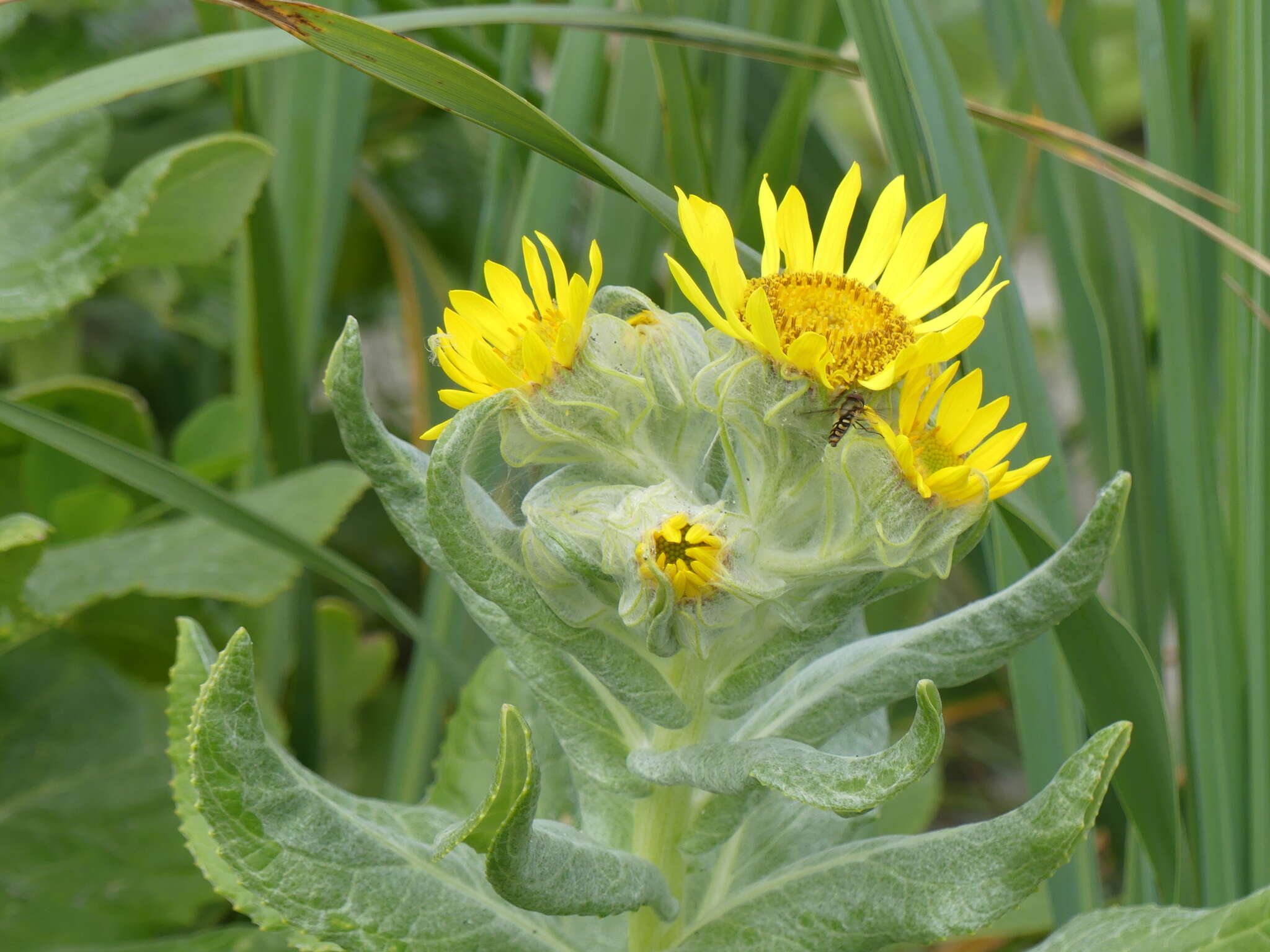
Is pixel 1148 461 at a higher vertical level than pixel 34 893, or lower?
higher

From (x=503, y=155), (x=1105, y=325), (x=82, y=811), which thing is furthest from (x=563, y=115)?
(x=82, y=811)

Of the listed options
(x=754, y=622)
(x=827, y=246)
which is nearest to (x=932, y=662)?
(x=754, y=622)

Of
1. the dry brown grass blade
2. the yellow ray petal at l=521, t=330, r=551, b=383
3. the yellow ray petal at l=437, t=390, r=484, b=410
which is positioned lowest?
the yellow ray petal at l=437, t=390, r=484, b=410

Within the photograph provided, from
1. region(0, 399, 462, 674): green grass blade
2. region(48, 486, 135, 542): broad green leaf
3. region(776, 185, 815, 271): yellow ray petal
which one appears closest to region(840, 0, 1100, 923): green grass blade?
region(776, 185, 815, 271): yellow ray petal

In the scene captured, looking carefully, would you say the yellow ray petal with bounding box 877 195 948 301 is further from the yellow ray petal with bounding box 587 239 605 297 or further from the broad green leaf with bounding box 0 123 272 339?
the broad green leaf with bounding box 0 123 272 339

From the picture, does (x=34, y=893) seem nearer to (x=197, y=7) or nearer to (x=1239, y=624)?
(x=197, y=7)

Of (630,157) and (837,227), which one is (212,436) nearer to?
(630,157)

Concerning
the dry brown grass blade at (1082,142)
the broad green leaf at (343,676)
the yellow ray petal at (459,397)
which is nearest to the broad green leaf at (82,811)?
the broad green leaf at (343,676)
